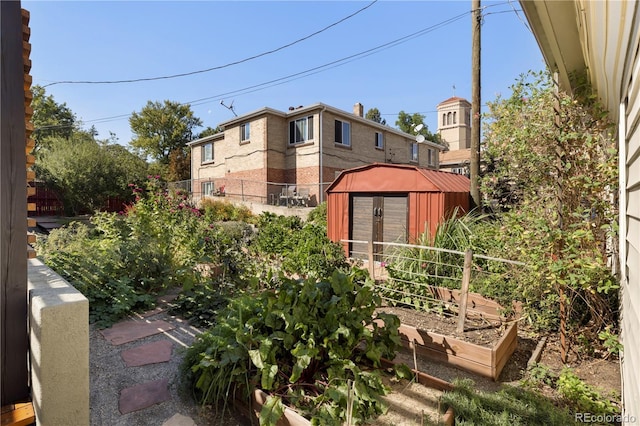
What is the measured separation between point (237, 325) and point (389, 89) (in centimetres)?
1386

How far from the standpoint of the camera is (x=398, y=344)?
9.47 ft

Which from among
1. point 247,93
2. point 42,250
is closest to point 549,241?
point 42,250

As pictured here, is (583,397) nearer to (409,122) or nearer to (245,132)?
(245,132)

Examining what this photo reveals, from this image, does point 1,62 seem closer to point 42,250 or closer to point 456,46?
point 42,250

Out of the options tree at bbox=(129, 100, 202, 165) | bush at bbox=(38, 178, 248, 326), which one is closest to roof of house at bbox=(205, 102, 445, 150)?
bush at bbox=(38, 178, 248, 326)

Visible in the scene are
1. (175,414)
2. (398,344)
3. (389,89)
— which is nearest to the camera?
(175,414)

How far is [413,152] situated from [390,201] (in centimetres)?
1448

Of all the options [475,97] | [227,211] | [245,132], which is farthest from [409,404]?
[245,132]

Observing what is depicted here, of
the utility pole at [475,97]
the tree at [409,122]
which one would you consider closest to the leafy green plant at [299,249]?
the utility pole at [475,97]

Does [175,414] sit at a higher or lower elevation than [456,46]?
lower

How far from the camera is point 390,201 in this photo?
347 inches

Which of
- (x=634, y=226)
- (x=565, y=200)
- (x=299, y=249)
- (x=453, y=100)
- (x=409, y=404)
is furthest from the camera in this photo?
(x=453, y=100)

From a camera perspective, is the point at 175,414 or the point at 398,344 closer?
the point at 175,414

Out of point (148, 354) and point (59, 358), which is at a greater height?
point (59, 358)
